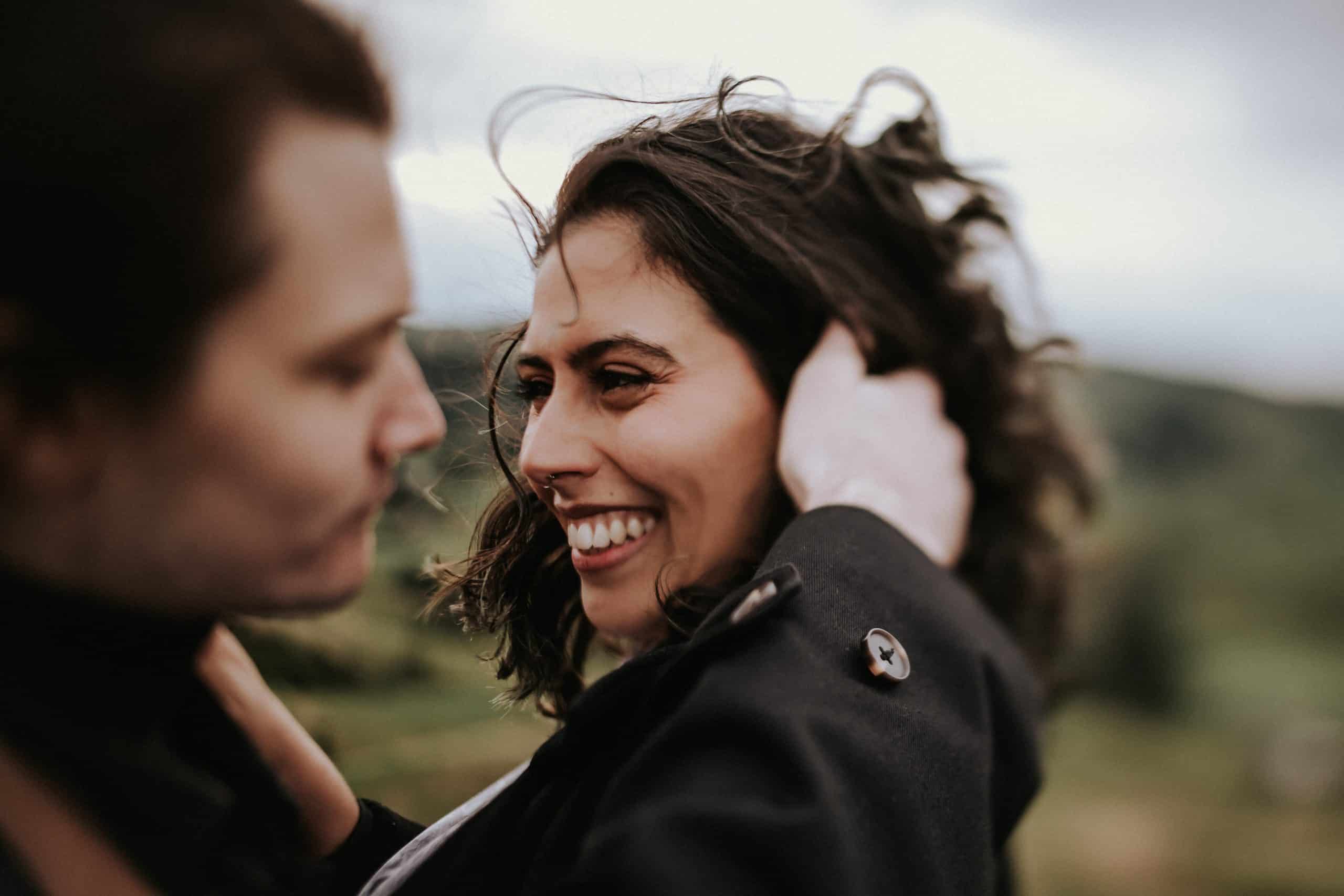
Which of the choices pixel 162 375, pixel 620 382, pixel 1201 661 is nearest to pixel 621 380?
pixel 620 382

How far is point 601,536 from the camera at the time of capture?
184cm

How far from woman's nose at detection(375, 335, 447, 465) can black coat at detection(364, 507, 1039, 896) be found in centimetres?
49

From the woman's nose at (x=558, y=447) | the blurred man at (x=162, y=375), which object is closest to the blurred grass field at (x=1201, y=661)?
the woman's nose at (x=558, y=447)

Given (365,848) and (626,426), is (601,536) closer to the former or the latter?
(626,426)

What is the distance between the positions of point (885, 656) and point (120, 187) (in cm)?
118

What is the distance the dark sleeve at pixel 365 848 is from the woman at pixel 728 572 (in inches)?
2.7

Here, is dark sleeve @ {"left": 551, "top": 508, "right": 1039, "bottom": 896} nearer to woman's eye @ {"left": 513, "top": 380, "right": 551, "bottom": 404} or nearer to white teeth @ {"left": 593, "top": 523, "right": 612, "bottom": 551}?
white teeth @ {"left": 593, "top": 523, "right": 612, "bottom": 551}

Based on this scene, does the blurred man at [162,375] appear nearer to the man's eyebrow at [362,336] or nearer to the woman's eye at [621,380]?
the man's eyebrow at [362,336]

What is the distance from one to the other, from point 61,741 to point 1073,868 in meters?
4.60

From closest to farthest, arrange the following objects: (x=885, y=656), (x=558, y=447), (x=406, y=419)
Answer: (x=406, y=419), (x=885, y=656), (x=558, y=447)

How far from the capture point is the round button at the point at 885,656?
1472mm

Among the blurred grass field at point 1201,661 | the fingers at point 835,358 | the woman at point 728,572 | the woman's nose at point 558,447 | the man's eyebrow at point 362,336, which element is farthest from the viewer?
the blurred grass field at point 1201,661

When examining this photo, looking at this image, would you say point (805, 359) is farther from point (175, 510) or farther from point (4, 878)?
point (4, 878)

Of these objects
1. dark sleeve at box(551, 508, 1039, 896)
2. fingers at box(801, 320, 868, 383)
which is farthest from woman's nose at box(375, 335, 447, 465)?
fingers at box(801, 320, 868, 383)
